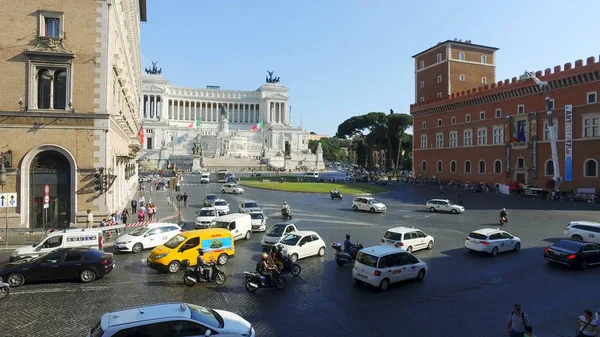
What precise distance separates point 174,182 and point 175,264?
38.5 meters

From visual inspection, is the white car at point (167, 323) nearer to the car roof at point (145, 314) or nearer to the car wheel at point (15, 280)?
the car roof at point (145, 314)

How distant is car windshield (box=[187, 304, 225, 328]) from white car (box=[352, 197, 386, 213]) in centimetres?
2656

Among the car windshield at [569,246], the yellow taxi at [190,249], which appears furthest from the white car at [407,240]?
the yellow taxi at [190,249]

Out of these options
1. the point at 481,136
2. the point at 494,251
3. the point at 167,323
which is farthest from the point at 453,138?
the point at 167,323

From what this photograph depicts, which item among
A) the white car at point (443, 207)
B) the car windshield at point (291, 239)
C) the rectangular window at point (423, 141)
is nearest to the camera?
the car windshield at point (291, 239)

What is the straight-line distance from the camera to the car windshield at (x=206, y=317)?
7.42m

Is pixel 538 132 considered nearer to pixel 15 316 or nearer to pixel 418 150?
pixel 418 150

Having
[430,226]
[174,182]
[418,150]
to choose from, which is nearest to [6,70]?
[430,226]

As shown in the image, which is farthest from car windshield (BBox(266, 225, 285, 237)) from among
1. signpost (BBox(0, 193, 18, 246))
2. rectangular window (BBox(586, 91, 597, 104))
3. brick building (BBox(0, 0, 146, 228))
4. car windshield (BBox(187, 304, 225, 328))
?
rectangular window (BBox(586, 91, 597, 104))

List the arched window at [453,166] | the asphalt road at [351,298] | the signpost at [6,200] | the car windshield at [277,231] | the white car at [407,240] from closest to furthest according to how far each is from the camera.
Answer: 1. the asphalt road at [351,298]
2. the white car at [407,240]
3. the car windshield at [277,231]
4. the signpost at [6,200]
5. the arched window at [453,166]

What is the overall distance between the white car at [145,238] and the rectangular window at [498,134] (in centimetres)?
4785

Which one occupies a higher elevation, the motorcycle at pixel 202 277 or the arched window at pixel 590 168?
the arched window at pixel 590 168

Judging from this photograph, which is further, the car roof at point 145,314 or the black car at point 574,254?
the black car at point 574,254

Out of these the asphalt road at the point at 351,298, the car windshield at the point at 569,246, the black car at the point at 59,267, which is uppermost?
the car windshield at the point at 569,246
